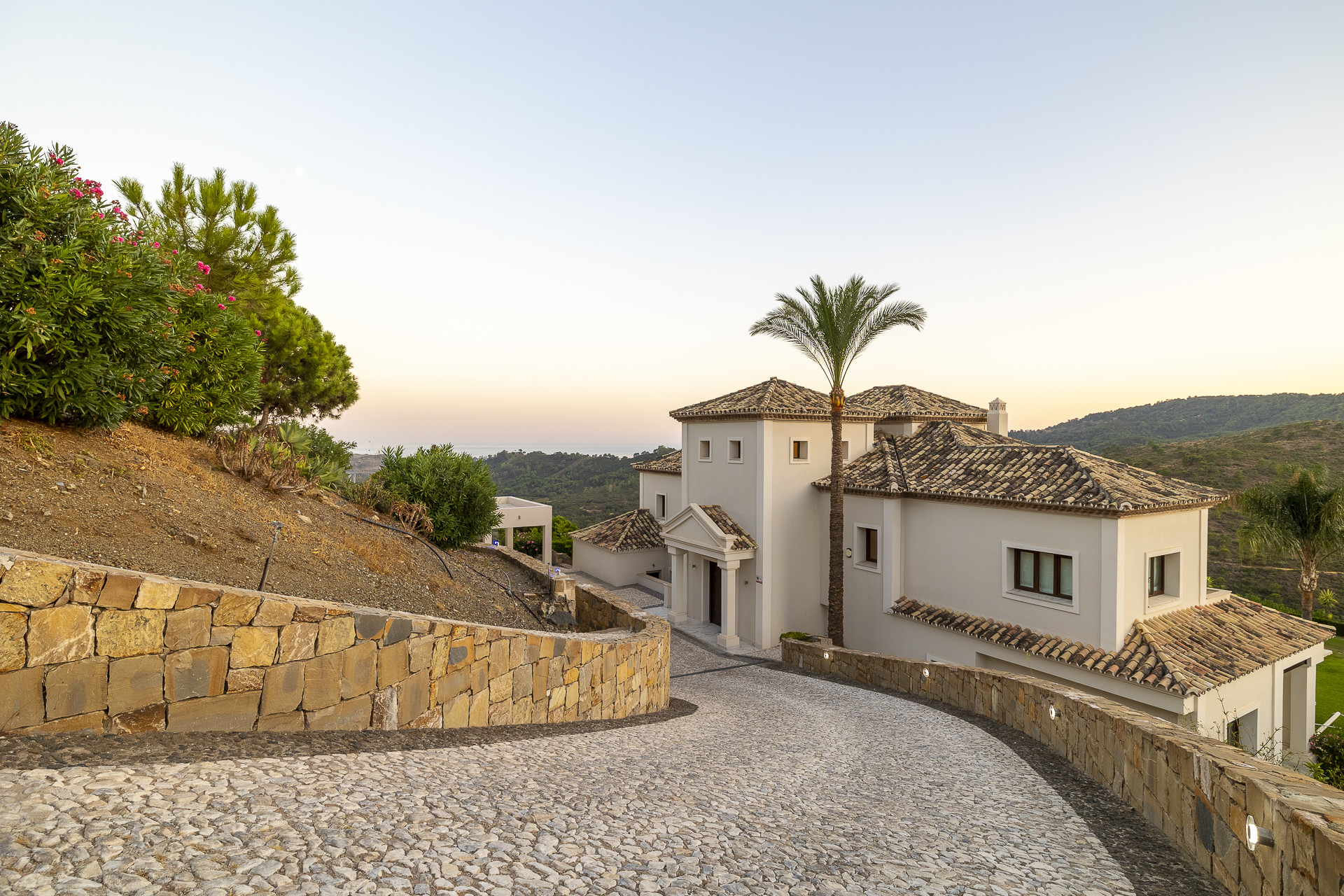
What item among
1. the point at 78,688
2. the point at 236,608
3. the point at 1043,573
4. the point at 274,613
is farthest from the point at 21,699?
the point at 1043,573

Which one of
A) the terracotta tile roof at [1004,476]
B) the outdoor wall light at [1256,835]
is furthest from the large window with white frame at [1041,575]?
the outdoor wall light at [1256,835]

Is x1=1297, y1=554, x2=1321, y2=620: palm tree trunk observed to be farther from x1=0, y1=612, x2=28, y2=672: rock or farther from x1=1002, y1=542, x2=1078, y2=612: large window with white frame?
x1=0, y1=612, x2=28, y2=672: rock

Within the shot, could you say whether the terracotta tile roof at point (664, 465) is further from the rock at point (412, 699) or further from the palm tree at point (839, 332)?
the rock at point (412, 699)

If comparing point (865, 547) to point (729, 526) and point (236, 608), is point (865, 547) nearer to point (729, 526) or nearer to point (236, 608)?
point (729, 526)

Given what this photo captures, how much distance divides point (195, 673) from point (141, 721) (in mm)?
404

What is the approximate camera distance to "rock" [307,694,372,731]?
534cm

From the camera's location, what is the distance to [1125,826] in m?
5.45

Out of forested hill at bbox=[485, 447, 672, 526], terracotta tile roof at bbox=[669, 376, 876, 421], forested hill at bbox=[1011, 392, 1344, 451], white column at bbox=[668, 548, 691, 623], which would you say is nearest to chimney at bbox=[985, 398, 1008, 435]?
terracotta tile roof at bbox=[669, 376, 876, 421]

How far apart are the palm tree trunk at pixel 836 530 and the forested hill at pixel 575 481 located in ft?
79.6

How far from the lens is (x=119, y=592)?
4395mm

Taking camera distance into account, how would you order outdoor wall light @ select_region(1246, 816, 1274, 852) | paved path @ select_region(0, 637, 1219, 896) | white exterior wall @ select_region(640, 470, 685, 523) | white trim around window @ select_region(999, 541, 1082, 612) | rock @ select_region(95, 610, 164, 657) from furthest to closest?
1. white exterior wall @ select_region(640, 470, 685, 523)
2. white trim around window @ select_region(999, 541, 1082, 612)
3. rock @ select_region(95, 610, 164, 657)
4. outdoor wall light @ select_region(1246, 816, 1274, 852)
5. paved path @ select_region(0, 637, 1219, 896)

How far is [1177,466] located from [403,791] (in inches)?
2020

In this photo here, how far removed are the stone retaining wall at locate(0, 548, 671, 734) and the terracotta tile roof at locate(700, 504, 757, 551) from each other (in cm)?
1329

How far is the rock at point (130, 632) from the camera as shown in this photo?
4328mm
